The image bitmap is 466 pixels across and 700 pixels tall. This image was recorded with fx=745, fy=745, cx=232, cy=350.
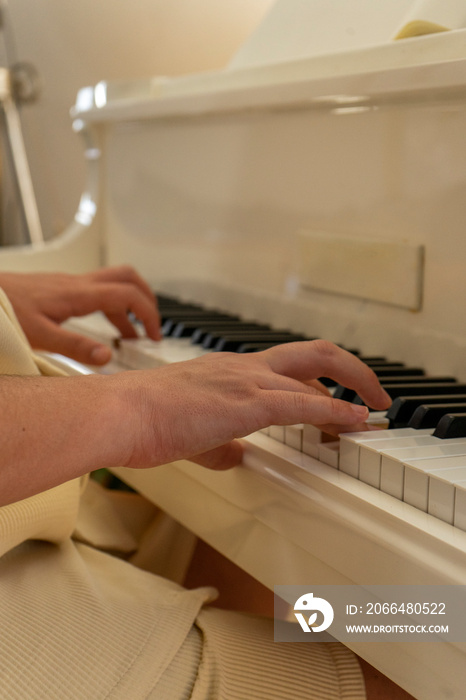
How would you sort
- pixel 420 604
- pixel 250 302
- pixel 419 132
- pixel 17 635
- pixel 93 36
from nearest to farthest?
pixel 420 604 < pixel 17 635 < pixel 419 132 < pixel 250 302 < pixel 93 36

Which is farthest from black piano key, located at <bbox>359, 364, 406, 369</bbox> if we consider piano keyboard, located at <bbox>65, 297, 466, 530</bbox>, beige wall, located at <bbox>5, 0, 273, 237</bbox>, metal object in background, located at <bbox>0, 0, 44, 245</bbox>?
metal object in background, located at <bbox>0, 0, 44, 245</bbox>

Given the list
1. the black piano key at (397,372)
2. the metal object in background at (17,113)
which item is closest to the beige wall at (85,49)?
the metal object in background at (17,113)

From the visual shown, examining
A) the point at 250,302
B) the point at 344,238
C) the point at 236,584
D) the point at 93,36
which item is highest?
the point at 93,36

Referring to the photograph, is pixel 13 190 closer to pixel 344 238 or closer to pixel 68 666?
pixel 344 238

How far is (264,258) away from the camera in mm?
1325

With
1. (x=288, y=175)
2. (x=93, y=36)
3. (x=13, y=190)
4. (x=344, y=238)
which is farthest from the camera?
(x=13, y=190)

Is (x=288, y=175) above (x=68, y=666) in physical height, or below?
above

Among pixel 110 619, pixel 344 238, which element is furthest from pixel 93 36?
pixel 110 619

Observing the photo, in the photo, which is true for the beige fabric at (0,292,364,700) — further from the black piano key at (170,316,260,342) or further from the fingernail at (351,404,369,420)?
the black piano key at (170,316,260,342)

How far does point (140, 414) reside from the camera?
632 millimetres

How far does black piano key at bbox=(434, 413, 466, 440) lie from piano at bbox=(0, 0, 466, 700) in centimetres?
1

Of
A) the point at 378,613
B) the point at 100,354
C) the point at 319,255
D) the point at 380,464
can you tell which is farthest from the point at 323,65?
the point at 378,613

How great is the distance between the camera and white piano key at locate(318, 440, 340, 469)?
0.72 m

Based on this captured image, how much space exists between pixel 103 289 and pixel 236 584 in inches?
20.7
